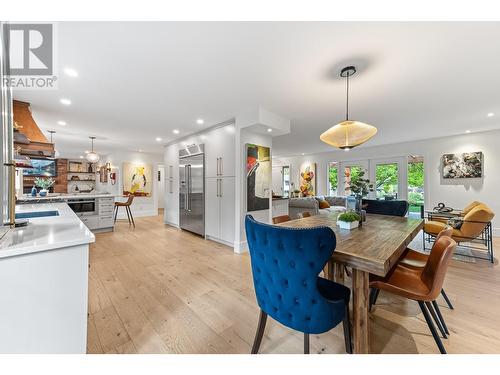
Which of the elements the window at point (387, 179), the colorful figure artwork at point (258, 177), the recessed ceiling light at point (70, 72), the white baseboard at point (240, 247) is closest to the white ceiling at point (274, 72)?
the recessed ceiling light at point (70, 72)

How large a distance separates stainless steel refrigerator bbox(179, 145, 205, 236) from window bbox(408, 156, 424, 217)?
5874 millimetres

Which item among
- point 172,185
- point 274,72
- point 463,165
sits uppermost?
point 274,72

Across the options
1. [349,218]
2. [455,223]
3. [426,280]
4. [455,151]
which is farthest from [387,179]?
[426,280]

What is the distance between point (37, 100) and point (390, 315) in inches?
201

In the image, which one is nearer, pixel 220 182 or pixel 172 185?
pixel 220 182

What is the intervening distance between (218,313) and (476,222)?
390cm

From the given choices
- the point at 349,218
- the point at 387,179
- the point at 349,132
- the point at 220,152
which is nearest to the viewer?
the point at 349,218

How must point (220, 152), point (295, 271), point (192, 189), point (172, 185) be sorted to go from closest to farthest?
point (295, 271)
point (220, 152)
point (192, 189)
point (172, 185)

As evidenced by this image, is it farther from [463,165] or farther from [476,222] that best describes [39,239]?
[463,165]

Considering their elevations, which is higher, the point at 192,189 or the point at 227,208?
the point at 192,189

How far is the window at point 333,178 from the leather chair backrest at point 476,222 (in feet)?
15.2

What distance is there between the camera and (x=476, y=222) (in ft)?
9.86
